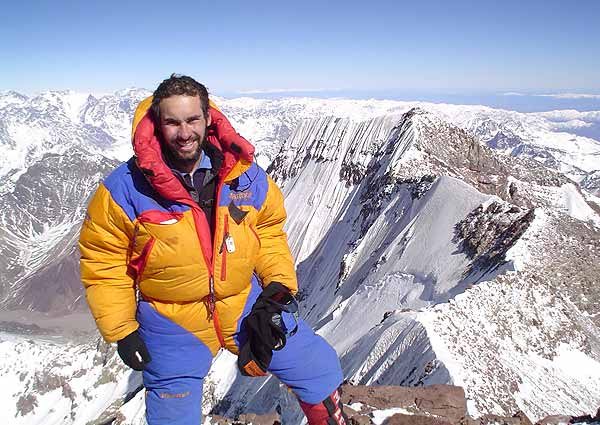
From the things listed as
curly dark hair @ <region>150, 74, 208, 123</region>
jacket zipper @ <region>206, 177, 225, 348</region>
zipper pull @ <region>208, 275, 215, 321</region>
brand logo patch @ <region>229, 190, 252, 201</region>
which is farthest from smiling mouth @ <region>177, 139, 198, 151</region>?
zipper pull @ <region>208, 275, 215, 321</region>

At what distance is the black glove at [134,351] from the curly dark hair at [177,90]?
2.96m

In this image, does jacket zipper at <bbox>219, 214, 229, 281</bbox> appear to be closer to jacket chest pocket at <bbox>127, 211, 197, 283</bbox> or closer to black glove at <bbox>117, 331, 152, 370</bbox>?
jacket chest pocket at <bbox>127, 211, 197, 283</bbox>

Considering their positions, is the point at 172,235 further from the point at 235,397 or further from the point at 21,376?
the point at 21,376

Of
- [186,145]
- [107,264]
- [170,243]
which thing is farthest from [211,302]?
[186,145]

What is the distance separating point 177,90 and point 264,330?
11.1ft

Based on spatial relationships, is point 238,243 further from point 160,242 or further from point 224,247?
point 160,242

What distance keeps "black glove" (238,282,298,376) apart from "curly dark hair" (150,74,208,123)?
2.78m

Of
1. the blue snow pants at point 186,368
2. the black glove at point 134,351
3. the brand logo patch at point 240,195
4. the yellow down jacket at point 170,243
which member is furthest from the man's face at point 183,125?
the black glove at point 134,351

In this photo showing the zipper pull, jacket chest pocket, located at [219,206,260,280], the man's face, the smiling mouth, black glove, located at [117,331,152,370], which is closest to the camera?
the man's face

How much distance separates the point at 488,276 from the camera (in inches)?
960

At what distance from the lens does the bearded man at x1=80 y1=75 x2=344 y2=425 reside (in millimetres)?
5477

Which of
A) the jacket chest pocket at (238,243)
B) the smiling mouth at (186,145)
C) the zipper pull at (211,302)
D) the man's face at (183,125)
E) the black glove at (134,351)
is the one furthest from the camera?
the zipper pull at (211,302)

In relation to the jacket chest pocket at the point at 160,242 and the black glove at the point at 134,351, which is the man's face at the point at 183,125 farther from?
the black glove at the point at 134,351

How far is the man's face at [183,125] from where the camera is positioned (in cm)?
541
